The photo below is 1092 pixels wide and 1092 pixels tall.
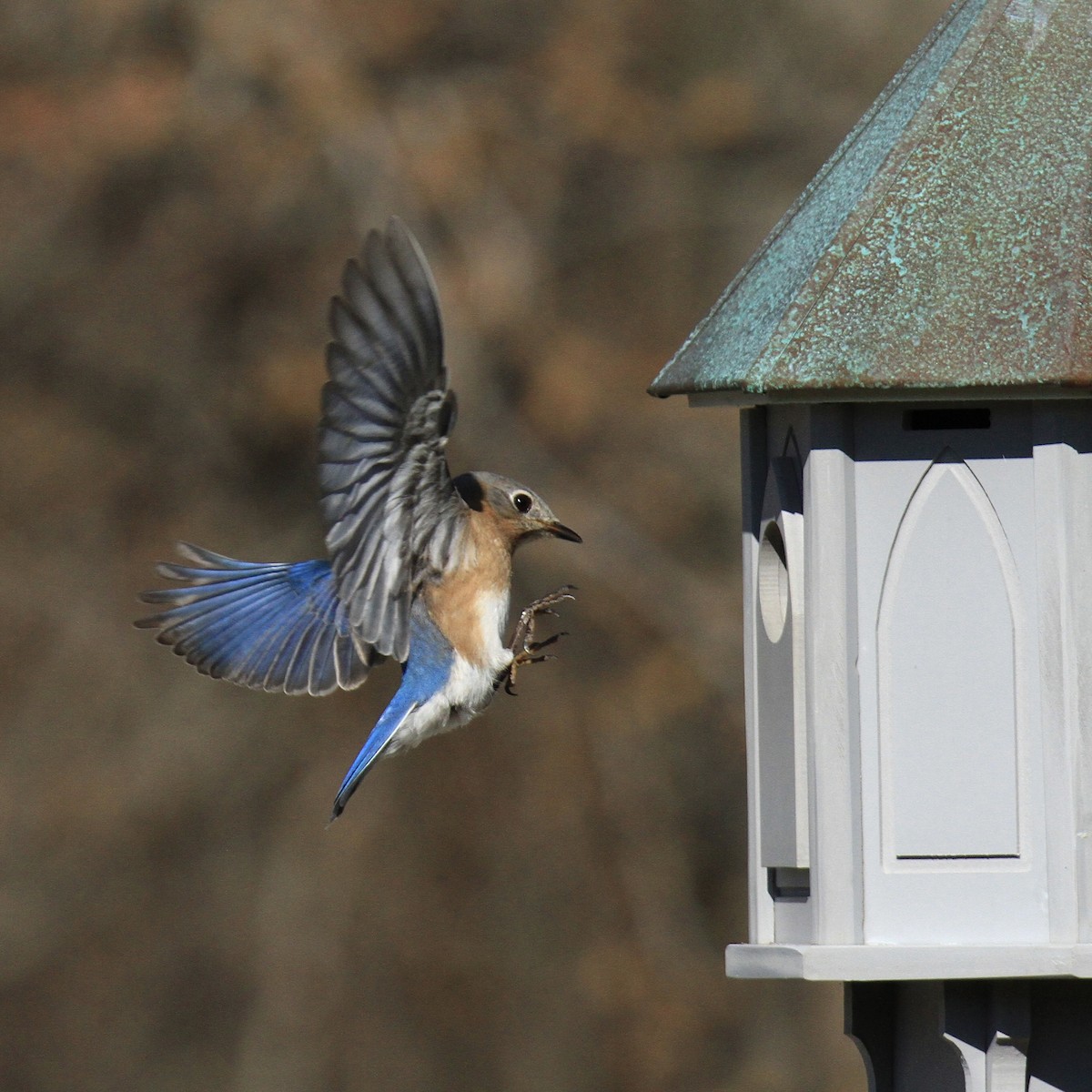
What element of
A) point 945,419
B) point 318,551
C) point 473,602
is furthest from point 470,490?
point 318,551

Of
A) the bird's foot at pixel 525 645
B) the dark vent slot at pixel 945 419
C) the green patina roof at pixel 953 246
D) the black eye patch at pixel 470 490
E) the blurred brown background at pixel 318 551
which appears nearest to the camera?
the green patina roof at pixel 953 246

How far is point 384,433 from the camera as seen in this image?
3.89 m

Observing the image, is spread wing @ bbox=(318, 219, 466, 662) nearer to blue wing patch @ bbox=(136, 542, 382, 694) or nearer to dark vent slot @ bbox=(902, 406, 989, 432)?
blue wing patch @ bbox=(136, 542, 382, 694)

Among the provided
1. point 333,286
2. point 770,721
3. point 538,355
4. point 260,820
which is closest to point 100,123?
point 333,286

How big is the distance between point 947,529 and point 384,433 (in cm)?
98

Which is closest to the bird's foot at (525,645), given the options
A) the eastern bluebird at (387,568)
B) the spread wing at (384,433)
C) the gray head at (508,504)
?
the eastern bluebird at (387,568)

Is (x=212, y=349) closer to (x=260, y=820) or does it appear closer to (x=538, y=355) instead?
(x=538, y=355)

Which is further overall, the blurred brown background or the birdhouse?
the blurred brown background

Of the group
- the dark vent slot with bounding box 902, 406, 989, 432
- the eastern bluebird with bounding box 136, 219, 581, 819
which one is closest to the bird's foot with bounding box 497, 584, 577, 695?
the eastern bluebird with bounding box 136, 219, 581, 819

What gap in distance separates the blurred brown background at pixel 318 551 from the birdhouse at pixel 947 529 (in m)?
5.19

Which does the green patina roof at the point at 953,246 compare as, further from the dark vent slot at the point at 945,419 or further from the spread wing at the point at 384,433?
the spread wing at the point at 384,433

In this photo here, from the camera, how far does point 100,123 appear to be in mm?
9414

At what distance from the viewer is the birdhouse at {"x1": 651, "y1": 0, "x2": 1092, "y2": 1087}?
350 centimetres

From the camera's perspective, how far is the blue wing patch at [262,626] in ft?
15.0
